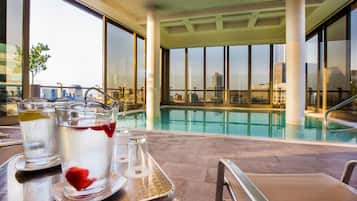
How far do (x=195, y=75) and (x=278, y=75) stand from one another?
4.08 metres

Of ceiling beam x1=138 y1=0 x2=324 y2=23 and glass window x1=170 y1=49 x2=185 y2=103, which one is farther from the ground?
ceiling beam x1=138 y1=0 x2=324 y2=23

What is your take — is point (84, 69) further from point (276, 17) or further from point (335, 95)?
point (335, 95)

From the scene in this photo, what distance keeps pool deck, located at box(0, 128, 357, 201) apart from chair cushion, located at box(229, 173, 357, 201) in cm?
57

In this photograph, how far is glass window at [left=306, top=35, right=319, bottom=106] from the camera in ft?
25.0

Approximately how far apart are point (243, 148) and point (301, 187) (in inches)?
70.3

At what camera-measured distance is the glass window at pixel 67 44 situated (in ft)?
16.0

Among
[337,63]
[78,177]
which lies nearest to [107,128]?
[78,177]

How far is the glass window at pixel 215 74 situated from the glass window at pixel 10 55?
26.6 feet

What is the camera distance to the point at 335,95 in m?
6.52

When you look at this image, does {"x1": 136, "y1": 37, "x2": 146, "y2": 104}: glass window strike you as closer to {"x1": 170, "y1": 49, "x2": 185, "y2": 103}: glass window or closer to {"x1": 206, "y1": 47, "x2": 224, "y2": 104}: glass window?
{"x1": 170, "y1": 49, "x2": 185, "y2": 103}: glass window

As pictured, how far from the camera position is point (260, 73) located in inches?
398

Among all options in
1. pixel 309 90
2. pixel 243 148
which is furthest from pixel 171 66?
pixel 243 148

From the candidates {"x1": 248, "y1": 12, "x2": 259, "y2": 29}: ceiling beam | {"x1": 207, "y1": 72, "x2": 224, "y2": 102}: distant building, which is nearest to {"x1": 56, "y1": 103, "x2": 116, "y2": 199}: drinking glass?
{"x1": 248, "y1": 12, "x2": 259, "y2": 29}: ceiling beam

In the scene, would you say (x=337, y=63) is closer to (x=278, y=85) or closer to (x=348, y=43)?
(x=348, y=43)
